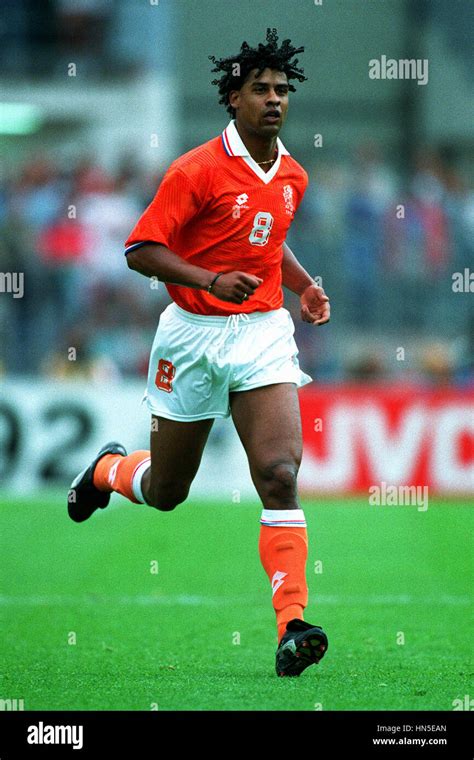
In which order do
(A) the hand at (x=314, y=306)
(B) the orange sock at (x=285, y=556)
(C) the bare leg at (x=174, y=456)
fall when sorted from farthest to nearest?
1. (C) the bare leg at (x=174, y=456)
2. (A) the hand at (x=314, y=306)
3. (B) the orange sock at (x=285, y=556)

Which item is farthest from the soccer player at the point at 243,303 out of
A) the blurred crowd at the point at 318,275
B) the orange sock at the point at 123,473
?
the blurred crowd at the point at 318,275

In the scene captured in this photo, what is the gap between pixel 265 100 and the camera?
6.77 m

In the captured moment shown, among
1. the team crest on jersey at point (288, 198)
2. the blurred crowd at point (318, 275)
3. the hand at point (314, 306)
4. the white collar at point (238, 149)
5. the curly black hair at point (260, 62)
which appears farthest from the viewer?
the blurred crowd at point (318, 275)

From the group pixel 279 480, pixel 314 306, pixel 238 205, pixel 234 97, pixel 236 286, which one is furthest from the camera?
pixel 314 306

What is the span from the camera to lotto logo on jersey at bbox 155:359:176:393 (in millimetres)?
7184

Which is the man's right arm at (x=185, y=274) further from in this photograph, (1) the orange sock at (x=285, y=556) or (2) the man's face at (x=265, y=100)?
(1) the orange sock at (x=285, y=556)

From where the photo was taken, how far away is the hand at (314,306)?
7.10 m

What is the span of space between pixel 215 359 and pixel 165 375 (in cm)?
37

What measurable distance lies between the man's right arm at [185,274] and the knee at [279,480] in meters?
0.80

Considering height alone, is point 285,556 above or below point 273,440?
below

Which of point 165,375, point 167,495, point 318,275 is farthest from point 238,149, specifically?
point 318,275

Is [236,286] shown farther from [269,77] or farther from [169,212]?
[269,77]

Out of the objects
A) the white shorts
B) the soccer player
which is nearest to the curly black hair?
the soccer player
